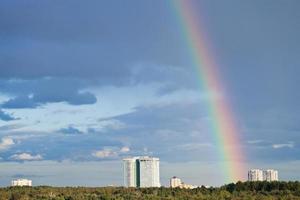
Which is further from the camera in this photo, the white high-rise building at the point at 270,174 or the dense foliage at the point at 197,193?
the white high-rise building at the point at 270,174

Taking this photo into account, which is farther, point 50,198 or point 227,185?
point 227,185

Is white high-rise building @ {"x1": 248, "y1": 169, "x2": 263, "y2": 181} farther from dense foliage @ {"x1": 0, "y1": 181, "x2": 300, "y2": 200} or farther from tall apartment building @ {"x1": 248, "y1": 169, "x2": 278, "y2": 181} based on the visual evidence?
dense foliage @ {"x1": 0, "y1": 181, "x2": 300, "y2": 200}

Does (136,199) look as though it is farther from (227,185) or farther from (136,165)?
(136,165)

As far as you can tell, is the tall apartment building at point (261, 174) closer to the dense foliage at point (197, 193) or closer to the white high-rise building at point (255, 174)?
the white high-rise building at point (255, 174)

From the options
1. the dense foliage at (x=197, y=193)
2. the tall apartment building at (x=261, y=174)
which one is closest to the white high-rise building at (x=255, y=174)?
the tall apartment building at (x=261, y=174)

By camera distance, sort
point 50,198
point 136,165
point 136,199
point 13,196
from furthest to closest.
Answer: point 136,165
point 13,196
point 50,198
point 136,199

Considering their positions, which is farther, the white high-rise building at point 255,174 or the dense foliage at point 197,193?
the white high-rise building at point 255,174

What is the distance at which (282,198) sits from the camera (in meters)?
77.6

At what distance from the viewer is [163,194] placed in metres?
100

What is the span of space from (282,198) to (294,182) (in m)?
19.9

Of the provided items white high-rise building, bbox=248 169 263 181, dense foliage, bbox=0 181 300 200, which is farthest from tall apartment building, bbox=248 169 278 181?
dense foliage, bbox=0 181 300 200

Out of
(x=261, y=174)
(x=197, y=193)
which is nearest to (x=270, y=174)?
(x=261, y=174)

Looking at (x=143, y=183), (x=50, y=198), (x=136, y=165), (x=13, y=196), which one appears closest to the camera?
(x=50, y=198)

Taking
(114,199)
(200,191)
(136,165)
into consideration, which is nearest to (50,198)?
(114,199)
